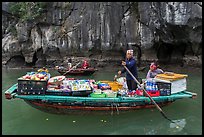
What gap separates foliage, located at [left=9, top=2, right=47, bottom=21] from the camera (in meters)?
21.4

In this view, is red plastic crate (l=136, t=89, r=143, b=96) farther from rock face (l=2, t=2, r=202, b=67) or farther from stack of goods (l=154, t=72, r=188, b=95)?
rock face (l=2, t=2, r=202, b=67)

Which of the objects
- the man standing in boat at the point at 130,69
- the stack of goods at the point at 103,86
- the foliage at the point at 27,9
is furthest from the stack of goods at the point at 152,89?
the foliage at the point at 27,9

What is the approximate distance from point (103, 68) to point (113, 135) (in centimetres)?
1329

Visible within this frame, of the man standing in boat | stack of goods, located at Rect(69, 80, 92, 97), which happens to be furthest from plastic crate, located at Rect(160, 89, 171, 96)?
stack of goods, located at Rect(69, 80, 92, 97)

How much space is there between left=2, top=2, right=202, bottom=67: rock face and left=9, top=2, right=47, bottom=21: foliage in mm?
420

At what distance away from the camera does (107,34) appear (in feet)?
64.4

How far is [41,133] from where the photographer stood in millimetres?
6801

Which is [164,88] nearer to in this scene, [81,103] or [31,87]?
[81,103]

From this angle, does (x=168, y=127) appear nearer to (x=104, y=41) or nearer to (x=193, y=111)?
(x=193, y=111)

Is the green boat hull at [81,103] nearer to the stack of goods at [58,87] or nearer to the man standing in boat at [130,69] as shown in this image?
the stack of goods at [58,87]

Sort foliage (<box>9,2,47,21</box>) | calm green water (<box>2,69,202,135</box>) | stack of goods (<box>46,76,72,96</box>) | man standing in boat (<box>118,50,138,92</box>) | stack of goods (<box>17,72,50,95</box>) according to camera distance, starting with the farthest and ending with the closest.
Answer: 1. foliage (<box>9,2,47,21</box>)
2. man standing in boat (<box>118,50,138,92</box>)
3. stack of goods (<box>46,76,72,96</box>)
4. stack of goods (<box>17,72,50,95</box>)
5. calm green water (<box>2,69,202,135</box>)

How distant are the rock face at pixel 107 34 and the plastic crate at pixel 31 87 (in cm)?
1193

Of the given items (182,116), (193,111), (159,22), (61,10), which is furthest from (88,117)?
(61,10)

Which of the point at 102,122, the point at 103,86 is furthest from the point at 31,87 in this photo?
the point at 103,86
